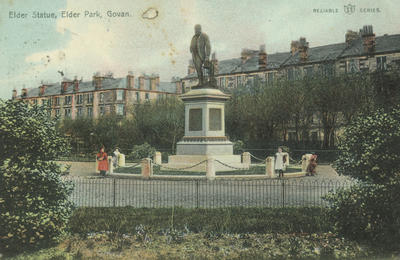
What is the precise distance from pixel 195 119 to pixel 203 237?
12875 millimetres

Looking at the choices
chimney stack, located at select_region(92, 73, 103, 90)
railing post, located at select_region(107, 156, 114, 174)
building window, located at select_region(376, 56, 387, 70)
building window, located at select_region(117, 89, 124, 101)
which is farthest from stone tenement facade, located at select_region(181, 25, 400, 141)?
railing post, located at select_region(107, 156, 114, 174)

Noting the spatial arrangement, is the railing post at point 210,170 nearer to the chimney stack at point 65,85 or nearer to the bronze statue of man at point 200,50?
the bronze statue of man at point 200,50

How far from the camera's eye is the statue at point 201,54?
70.1 feet

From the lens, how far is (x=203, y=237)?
27.1ft

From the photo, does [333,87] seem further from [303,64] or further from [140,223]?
[140,223]

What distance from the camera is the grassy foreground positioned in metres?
7.32

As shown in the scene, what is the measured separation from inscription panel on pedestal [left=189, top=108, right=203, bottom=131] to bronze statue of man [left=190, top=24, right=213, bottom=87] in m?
1.58

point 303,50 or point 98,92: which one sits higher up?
point 303,50

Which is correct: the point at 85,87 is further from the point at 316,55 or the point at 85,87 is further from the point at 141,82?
the point at 316,55

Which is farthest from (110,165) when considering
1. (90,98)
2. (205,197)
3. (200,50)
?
(90,98)

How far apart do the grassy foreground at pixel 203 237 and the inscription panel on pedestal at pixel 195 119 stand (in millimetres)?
10759

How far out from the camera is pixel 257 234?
27.6 feet

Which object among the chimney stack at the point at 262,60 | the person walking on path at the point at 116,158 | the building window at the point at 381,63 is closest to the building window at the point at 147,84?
the chimney stack at the point at 262,60

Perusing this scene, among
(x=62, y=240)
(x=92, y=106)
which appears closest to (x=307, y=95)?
(x=62, y=240)
